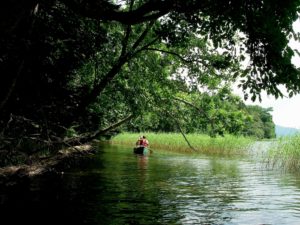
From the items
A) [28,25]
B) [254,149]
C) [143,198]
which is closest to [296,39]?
[28,25]

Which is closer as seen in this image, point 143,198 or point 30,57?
point 30,57

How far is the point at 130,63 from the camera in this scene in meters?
16.5

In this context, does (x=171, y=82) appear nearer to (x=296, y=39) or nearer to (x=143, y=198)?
(x=143, y=198)

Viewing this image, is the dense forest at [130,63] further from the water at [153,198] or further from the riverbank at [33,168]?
the water at [153,198]

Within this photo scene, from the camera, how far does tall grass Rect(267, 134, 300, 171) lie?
22.6 meters

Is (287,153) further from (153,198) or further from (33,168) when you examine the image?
(33,168)

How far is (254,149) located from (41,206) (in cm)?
2437

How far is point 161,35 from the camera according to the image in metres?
9.02

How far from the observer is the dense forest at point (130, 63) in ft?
22.3

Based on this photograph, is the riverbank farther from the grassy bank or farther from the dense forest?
the grassy bank

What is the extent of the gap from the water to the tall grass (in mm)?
2059

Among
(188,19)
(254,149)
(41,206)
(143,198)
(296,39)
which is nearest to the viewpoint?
(296,39)

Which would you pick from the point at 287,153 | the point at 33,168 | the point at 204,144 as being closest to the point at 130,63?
the point at 33,168

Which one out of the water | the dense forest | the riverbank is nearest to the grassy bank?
the water
